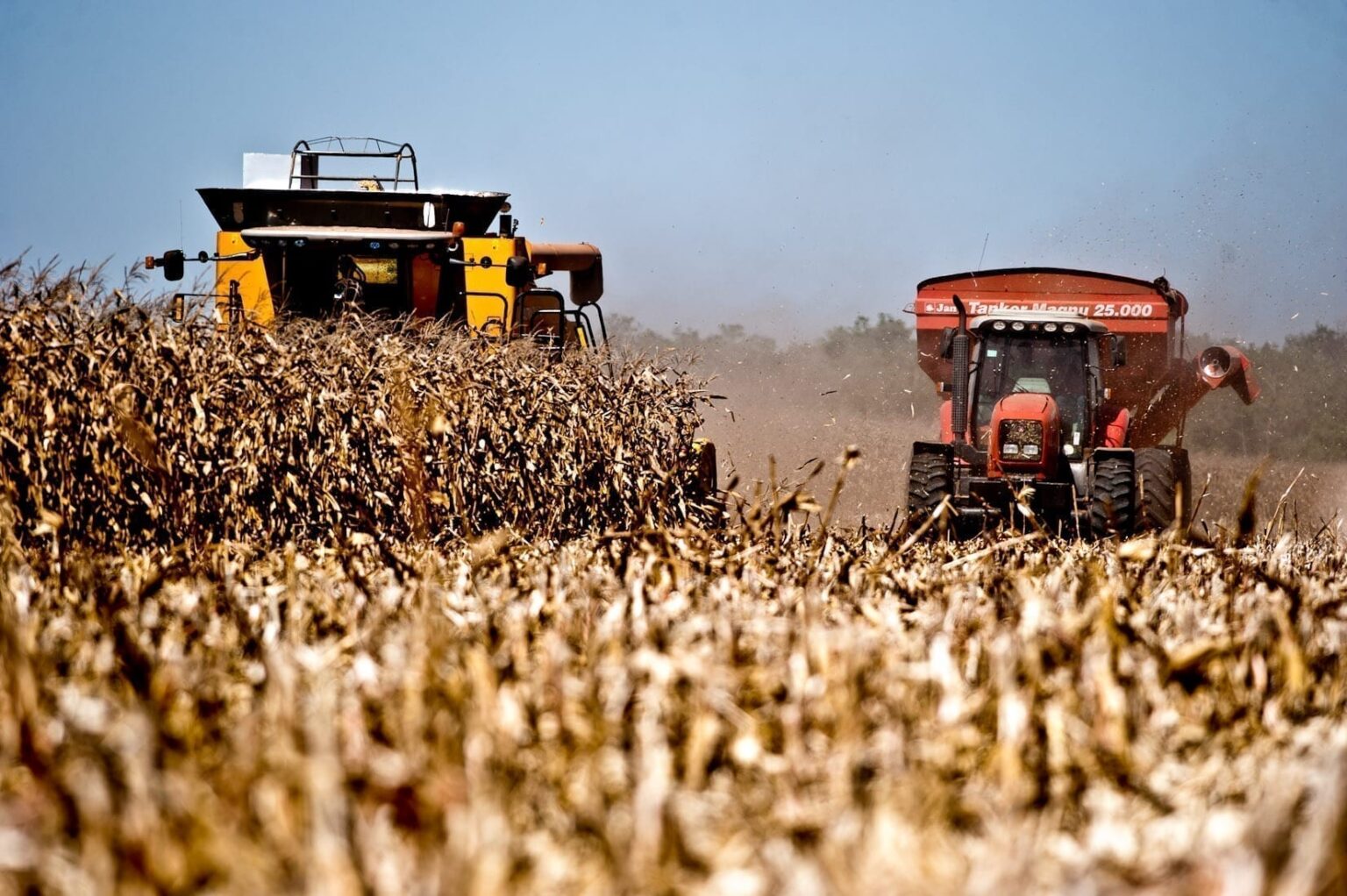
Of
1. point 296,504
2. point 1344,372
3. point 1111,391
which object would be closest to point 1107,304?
point 1111,391

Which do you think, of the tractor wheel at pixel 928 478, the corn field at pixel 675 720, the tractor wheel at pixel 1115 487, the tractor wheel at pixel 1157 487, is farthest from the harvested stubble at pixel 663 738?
the tractor wheel at pixel 928 478

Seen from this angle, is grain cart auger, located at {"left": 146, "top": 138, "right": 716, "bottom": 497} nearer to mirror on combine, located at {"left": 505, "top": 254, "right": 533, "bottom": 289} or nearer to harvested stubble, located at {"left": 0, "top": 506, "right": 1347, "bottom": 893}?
mirror on combine, located at {"left": 505, "top": 254, "right": 533, "bottom": 289}

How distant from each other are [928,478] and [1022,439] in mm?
754

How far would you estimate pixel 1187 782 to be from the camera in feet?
5.75

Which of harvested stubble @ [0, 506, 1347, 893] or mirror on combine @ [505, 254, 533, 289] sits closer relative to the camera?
harvested stubble @ [0, 506, 1347, 893]

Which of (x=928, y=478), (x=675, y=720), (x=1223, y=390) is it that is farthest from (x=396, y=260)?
(x=1223, y=390)

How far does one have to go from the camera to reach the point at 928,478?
37.5ft

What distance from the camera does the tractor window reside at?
11.8 meters

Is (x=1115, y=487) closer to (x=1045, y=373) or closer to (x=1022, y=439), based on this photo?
(x=1022, y=439)

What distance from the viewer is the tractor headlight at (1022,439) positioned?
1111cm

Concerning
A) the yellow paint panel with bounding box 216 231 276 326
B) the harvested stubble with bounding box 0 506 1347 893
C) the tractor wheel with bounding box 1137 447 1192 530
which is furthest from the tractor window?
the harvested stubble with bounding box 0 506 1347 893

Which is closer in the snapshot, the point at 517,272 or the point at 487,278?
the point at 517,272

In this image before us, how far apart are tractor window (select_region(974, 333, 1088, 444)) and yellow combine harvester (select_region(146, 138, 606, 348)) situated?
3157mm

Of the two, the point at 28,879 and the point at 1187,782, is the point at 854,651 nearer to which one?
the point at 1187,782
